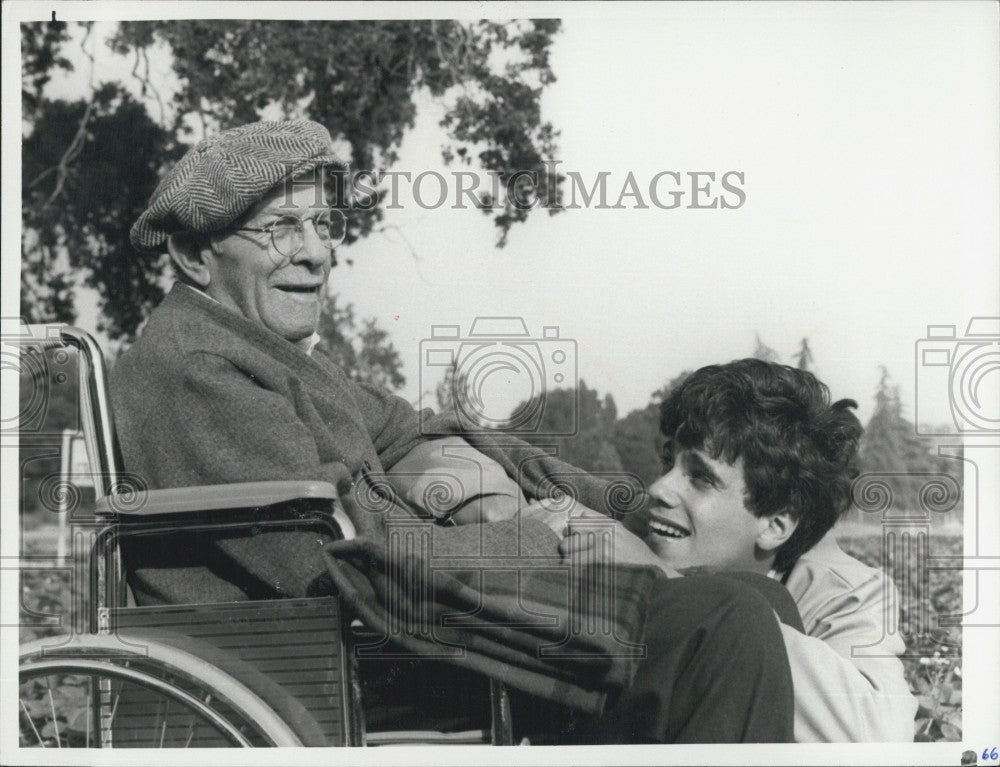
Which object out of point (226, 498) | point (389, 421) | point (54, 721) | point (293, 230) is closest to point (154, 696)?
point (54, 721)

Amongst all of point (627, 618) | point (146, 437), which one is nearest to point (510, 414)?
point (627, 618)

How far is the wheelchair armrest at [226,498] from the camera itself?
2.24 metres

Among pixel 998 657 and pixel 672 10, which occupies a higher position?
pixel 672 10

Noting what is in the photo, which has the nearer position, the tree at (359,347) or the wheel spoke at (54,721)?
the wheel spoke at (54,721)

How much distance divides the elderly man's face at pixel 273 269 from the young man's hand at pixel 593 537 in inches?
26.8

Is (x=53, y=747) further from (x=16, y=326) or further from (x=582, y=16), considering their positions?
(x=582, y=16)

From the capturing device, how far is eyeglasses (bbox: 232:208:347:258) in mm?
2742

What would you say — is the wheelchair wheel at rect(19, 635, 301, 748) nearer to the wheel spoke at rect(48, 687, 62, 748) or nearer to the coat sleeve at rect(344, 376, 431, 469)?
the wheel spoke at rect(48, 687, 62, 748)

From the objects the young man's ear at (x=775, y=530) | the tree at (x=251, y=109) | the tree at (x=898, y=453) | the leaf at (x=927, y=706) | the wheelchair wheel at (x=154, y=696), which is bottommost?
the leaf at (x=927, y=706)

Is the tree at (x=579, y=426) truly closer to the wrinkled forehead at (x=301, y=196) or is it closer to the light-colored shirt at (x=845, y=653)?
the light-colored shirt at (x=845, y=653)

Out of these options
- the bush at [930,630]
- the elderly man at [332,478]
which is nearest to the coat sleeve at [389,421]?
the elderly man at [332,478]

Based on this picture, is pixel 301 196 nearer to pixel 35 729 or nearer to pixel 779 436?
pixel 779 436

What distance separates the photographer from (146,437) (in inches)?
100

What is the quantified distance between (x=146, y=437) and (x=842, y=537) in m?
1.55
